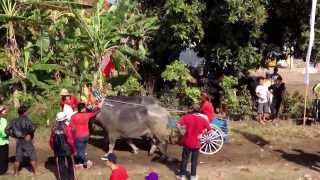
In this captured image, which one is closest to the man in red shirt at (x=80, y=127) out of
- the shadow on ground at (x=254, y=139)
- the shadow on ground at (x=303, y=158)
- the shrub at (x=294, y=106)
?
the shadow on ground at (x=303, y=158)

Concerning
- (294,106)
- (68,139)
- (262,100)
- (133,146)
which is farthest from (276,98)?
(68,139)

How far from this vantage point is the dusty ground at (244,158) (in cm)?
1362

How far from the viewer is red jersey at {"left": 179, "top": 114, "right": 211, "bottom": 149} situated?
1245 cm

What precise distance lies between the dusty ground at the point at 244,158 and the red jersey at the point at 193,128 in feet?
3.96

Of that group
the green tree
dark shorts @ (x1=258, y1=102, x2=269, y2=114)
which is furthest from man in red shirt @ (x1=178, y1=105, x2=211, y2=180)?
dark shorts @ (x1=258, y1=102, x2=269, y2=114)

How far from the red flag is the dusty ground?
2979mm

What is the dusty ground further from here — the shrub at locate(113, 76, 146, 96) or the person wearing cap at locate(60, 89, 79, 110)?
the shrub at locate(113, 76, 146, 96)

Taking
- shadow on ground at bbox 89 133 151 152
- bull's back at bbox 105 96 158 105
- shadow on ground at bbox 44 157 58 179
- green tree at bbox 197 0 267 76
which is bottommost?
shadow on ground at bbox 44 157 58 179

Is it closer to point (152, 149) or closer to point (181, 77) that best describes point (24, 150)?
point (152, 149)

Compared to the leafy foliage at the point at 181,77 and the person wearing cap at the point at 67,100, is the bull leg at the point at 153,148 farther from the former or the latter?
the leafy foliage at the point at 181,77

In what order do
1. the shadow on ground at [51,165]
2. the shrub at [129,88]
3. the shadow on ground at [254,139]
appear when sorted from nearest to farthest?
the shadow on ground at [51,165]
the shadow on ground at [254,139]
the shrub at [129,88]

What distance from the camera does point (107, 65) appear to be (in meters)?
19.0

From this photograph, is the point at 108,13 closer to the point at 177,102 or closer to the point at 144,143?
the point at 177,102

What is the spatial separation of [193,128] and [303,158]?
407 centimetres
